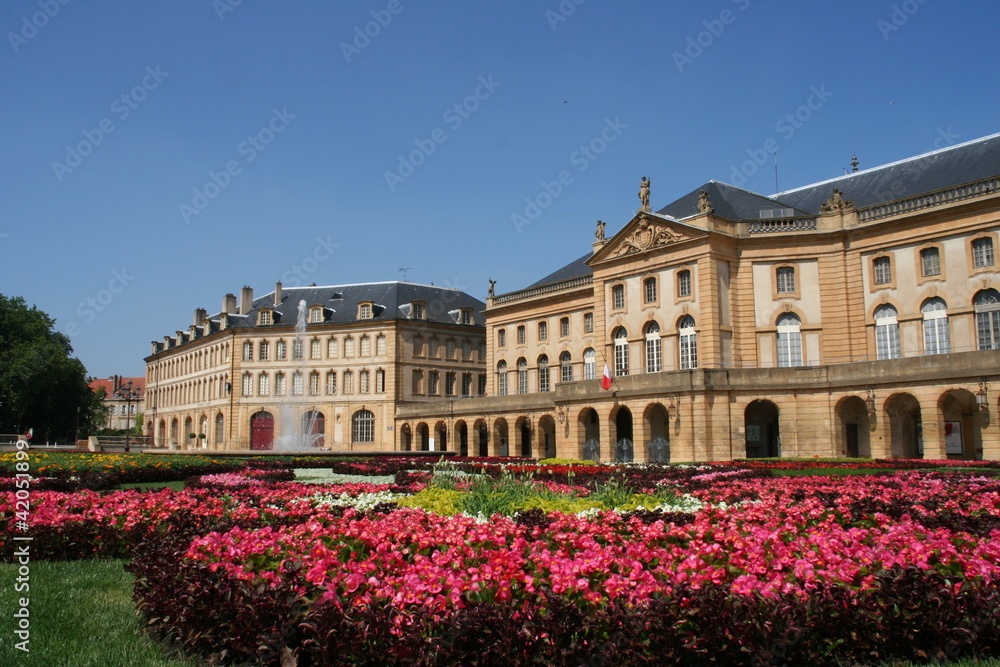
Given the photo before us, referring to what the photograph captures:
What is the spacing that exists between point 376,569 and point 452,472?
9.51 m

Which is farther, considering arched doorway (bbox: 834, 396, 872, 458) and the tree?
the tree

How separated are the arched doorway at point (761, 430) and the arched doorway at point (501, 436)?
716 inches

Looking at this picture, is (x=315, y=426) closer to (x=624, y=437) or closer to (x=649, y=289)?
(x=624, y=437)

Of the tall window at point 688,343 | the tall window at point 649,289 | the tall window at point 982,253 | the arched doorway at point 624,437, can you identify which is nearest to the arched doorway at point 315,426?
the arched doorway at point 624,437

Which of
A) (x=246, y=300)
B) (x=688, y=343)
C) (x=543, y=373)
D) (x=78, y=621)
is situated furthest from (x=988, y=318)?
(x=246, y=300)

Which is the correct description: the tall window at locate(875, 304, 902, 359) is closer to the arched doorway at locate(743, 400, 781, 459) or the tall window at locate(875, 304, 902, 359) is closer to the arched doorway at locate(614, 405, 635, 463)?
the arched doorway at locate(743, 400, 781, 459)

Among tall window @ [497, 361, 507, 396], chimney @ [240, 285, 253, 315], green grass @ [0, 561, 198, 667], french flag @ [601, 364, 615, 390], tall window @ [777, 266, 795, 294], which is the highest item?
chimney @ [240, 285, 253, 315]

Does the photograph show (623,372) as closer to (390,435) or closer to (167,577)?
(390,435)

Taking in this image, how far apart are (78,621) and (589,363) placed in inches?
1856

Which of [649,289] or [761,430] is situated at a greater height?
[649,289]

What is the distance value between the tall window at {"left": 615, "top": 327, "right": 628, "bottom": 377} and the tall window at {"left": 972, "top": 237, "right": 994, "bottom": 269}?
704 inches

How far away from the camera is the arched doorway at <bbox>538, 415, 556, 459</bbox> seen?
5078 centimetres

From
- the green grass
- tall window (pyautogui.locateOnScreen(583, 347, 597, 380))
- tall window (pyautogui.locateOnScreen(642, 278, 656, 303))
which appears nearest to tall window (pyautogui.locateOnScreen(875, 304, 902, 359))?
tall window (pyautogui.locateOnScreen(642, 278, 656, 303))

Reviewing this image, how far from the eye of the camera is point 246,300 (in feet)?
261
